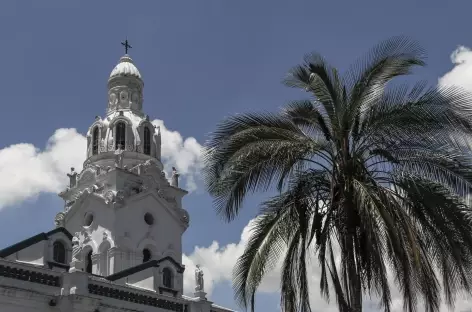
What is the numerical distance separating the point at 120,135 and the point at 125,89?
4.11 m

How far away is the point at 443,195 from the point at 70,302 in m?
18.3

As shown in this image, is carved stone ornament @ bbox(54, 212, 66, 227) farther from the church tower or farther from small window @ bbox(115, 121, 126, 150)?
small window @ bbox(115, 121, 126, 150)

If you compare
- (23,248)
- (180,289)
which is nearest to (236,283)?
(23,248)

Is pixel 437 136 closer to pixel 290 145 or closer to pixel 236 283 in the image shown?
pixel 290 145

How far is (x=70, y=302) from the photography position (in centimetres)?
2762

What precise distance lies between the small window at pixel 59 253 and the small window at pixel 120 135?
11750 millimetres

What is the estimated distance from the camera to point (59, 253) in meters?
31.4

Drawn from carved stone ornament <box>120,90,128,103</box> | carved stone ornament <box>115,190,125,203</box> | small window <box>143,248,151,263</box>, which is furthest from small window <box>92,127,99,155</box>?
small window <box>143,248,151,263</box>

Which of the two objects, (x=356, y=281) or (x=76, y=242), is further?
(x=76, y=242)

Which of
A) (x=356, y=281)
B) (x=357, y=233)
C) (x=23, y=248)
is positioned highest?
(x=23, y=248)

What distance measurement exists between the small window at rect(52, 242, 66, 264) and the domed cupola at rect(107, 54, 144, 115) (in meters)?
14.7

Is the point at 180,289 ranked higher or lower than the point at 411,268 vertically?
higher

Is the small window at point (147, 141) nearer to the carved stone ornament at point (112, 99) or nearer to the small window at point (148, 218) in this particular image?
the carved stone ornament at point (112, 99)

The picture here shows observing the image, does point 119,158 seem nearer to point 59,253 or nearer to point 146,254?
point 146,254
